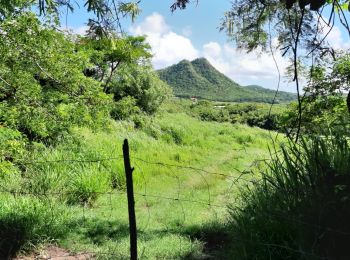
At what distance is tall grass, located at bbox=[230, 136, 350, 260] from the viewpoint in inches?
119

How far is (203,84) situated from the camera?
99750mm

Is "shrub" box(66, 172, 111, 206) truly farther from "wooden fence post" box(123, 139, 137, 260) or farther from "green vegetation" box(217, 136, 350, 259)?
"wooden fence post" box(123, 139, 137, 260)

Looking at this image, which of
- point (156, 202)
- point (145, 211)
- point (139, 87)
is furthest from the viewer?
point (139, 87)

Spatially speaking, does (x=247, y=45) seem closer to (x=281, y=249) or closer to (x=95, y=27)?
(x=95, y=27)

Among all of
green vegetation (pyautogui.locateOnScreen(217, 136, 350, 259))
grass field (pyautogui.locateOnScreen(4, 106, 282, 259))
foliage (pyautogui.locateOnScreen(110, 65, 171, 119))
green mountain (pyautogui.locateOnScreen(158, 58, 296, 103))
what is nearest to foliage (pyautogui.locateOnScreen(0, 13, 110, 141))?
grass field (pyautogui.locateOnScreen(4, 106, 282, 259))

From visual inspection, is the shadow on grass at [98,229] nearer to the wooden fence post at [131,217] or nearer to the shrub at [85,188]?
the shrub at [85,188]

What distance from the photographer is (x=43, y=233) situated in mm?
5180

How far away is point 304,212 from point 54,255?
114 inches

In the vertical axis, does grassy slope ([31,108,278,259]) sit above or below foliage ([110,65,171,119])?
below

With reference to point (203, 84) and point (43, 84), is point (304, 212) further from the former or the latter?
point (203, 84)

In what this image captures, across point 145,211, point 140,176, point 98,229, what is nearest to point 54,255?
point 98,229

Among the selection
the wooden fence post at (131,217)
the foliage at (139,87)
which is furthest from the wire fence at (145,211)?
the foliage at (139,87)

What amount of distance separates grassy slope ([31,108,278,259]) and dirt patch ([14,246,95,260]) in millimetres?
141

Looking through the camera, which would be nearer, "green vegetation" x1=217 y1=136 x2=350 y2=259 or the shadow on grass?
"green vegetation" x1=217 y1=136 x2=350 y2=259
